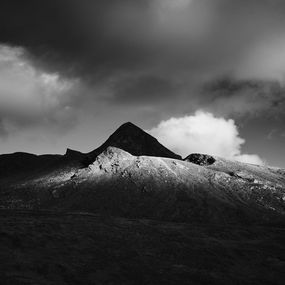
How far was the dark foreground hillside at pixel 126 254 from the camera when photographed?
150 feet

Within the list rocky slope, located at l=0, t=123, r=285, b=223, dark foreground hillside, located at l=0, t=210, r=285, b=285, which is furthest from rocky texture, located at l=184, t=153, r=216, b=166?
dark foreground hillside, located at l=0, t=210, r=285, b=285

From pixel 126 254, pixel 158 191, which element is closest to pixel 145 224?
pixel 126 254

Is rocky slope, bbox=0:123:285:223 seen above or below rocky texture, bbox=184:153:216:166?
below

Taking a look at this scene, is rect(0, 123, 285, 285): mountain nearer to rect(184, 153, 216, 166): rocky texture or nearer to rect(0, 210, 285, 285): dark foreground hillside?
rect(0, 210, 285, 285): dark foreground hillside

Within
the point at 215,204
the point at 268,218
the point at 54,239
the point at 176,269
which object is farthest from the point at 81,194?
the point at 176,269

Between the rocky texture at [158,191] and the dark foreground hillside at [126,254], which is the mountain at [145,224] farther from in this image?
the rocky texture at [158,191]

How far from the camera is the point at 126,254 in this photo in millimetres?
57375

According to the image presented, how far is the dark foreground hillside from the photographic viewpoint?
4578cm

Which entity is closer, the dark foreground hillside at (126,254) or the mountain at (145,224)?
the dark foreground hillside at (126,254)

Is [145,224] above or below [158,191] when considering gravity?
below

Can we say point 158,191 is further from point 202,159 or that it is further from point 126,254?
point 126,254

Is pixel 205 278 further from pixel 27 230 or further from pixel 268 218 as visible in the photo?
pixel 268 218

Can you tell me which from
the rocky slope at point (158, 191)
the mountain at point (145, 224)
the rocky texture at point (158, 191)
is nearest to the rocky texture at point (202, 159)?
the mountain at point (145, 224)

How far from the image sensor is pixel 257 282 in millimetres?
48219
